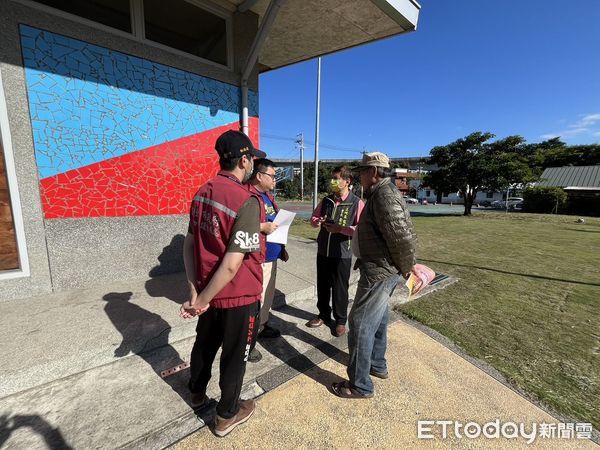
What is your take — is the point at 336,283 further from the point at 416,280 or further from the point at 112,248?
the point at 112,248

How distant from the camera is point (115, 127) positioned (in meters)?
3.71

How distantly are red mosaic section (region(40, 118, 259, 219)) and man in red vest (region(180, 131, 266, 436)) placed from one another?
103 inches

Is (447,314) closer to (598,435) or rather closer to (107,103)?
(598,435)

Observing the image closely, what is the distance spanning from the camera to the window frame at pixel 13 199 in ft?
9.97

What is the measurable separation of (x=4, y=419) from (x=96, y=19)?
13.8 ft

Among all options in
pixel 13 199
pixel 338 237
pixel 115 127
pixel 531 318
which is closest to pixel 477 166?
pixel 531 318

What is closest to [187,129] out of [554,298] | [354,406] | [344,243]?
[344,243]

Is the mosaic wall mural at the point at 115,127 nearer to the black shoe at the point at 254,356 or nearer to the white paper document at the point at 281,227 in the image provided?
the white paper document at the point at 281,227

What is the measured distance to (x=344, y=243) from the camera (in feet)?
10.2

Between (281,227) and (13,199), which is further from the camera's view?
(13,199)

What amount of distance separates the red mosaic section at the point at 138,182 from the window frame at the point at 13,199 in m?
0.23

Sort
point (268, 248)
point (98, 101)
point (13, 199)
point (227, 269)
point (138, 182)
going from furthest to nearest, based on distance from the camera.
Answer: point (138, 182), point (98, 101), point (13, 199), point (268, 248), point (227, 269)

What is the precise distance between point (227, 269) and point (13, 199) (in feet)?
10.7

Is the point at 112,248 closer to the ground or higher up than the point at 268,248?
closer to the ground
